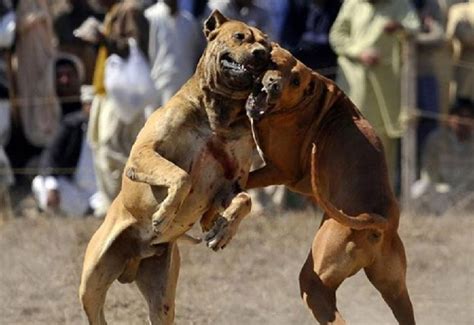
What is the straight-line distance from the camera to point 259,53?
901 cm

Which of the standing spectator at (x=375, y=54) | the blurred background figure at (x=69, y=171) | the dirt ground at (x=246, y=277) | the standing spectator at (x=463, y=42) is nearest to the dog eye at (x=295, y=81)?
the dirt ground at (x=246, y=277)

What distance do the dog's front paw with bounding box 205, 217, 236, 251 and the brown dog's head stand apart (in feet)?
1.71

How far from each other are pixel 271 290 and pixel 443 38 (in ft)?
11.9

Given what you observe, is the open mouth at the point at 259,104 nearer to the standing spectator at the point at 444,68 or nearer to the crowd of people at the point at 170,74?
the crowd of people at the point at 170,74

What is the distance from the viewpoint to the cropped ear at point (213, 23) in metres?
9.24

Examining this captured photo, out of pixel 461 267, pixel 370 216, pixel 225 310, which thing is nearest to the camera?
pixel 370 216

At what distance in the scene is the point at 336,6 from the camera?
15648 mm

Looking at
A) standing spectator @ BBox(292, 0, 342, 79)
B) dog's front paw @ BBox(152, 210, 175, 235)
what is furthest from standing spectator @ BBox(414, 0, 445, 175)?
dog's front paw @ BBox(152, 210, 175, 235)

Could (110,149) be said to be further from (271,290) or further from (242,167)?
(242,167)

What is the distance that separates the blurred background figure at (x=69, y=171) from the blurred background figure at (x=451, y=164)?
2.66 metres

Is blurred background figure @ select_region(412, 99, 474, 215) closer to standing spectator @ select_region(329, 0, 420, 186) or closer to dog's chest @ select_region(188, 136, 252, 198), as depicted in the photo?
standing spectator @ select_region(329, 0, 420, 186)

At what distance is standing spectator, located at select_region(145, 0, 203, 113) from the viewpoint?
49.8 feet

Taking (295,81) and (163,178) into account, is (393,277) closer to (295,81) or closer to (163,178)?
(295,81)

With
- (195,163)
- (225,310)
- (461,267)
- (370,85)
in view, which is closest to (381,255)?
(195,163)
